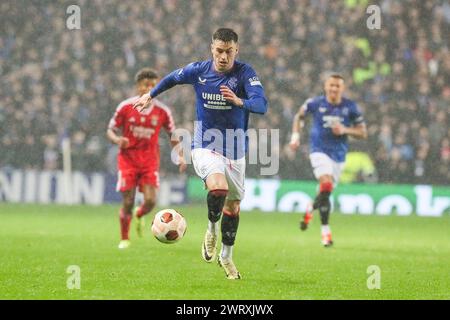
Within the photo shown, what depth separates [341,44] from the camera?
76.7 ft

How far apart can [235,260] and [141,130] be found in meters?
2.66

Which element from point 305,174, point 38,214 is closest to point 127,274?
point 38,214

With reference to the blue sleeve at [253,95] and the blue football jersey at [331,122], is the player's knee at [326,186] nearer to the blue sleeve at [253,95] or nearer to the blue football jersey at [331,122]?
the blue football jersey at [331,122]

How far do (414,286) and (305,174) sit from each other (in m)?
12.2

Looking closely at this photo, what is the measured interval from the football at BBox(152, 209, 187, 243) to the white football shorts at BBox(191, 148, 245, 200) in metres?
0.54

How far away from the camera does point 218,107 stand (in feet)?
29.5

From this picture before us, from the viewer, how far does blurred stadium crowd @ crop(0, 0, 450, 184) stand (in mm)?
21062

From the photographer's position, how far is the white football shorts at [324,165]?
13.2 meters

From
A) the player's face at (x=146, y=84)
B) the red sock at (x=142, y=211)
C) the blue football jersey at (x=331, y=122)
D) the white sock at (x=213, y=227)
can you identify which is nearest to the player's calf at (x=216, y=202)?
the white sock at (x=213, y=227)

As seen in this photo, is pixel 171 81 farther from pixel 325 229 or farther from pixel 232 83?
pixel 325 229

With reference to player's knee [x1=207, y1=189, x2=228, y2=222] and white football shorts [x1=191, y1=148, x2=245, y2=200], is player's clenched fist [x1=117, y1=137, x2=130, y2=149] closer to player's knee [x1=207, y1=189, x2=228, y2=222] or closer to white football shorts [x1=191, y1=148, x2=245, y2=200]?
white football shorts [x1=191, y1=148, x2=245, y2=200]

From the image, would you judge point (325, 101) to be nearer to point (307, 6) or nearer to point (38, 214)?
point (38, 214)

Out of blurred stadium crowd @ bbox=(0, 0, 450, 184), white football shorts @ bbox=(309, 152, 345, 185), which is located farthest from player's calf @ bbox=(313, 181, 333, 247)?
blurred stadium crowd @ bbox=(0, 0, 450, 184)

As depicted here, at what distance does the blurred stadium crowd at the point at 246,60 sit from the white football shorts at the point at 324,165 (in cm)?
731
